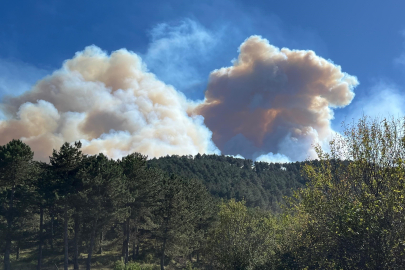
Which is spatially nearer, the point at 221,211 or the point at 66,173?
the point at 66,173

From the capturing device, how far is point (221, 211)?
4488 cm

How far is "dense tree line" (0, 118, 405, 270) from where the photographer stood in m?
12.4

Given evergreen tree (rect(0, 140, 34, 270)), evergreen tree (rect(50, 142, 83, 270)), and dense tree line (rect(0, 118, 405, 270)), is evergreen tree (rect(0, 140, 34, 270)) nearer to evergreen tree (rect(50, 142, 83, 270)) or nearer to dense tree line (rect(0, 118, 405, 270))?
dense tree line (rect(0, 118, 405, 270))

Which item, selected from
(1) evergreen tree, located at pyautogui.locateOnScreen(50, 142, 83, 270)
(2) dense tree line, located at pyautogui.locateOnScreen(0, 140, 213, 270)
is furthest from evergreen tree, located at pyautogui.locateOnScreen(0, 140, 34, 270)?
(1) evergreen tree, located at pyautogui.locateOnScreen(50, 142, 83, 270)

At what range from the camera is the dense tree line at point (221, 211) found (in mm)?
12422

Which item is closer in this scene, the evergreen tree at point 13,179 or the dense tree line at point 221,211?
the dense tree line at point 221,211

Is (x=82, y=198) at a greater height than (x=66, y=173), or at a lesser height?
lesser

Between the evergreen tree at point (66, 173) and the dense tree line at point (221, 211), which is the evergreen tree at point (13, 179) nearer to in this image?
the dense tree line at point (221, 211)

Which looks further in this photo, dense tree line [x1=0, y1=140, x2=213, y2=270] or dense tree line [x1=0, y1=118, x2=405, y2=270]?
dense tree line [x1=0, y1=140, x2=213, y2=270]

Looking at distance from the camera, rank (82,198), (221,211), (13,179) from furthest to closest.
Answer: (221,211)
(13,179)
(82,198)

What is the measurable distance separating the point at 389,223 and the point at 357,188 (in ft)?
9.99

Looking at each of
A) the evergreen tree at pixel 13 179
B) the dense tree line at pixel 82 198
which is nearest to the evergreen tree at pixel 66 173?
the dense tree line at pixel 82 198

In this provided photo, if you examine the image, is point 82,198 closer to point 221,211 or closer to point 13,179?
point 13,179

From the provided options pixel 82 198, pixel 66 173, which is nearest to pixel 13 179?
pixel 66 173
